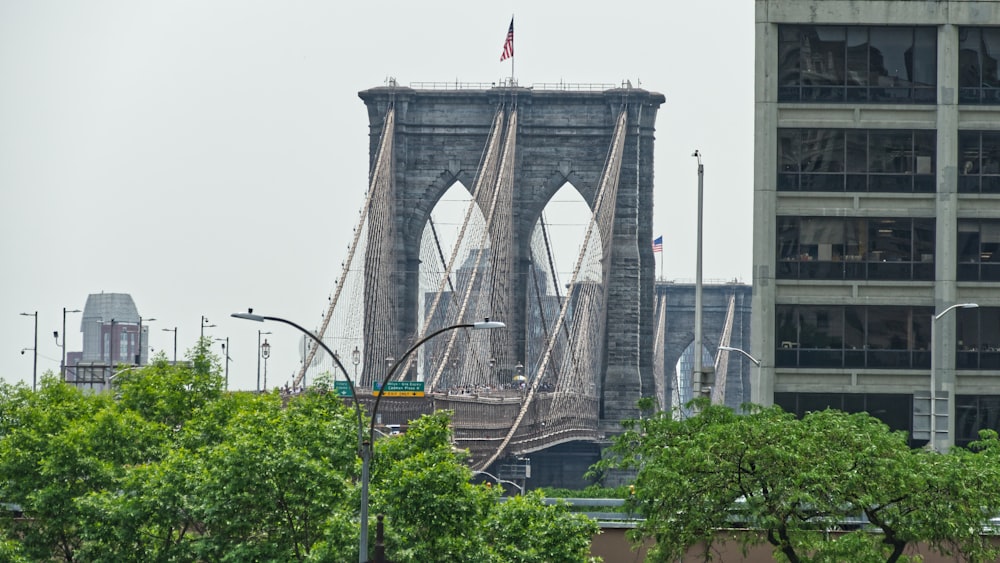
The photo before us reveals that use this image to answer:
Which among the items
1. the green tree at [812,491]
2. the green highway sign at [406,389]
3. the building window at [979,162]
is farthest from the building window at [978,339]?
the green highway sign at [406,389]

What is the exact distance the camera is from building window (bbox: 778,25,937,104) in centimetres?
5709

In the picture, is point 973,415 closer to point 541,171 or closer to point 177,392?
point 177,392

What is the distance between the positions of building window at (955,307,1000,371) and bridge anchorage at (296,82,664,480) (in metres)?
79.0

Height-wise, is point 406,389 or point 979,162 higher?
point 979,162

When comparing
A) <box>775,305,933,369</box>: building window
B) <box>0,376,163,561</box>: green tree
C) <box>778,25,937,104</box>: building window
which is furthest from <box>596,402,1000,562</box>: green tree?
<box>778,25,937,104</box>: building window

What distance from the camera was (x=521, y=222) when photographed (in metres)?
148

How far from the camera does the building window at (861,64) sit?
57094mm

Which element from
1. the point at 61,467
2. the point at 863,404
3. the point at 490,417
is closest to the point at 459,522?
the point at 61,467

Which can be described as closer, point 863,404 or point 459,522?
point 459,522

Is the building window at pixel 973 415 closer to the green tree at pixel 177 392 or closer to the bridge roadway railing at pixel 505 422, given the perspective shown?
the green tree at pixel 177 392

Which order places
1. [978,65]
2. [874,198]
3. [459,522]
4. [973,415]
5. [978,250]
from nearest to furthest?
1. [459,522]
2. [973,415]
3. [874,198]
4. [978,250]
5. [978,65]

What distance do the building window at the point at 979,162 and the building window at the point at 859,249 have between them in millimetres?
1707

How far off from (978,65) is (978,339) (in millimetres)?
8146

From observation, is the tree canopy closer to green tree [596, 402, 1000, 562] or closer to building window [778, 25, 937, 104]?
green tree [596, 402, 1000, 562]
